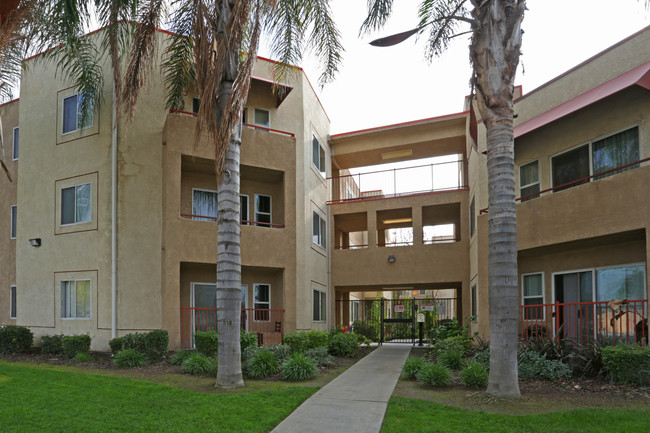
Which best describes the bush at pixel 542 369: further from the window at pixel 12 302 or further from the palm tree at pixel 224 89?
the window at pixel 12 302

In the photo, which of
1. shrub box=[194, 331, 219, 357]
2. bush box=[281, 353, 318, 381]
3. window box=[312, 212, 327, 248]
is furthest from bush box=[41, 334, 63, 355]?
window box=[312, 212, 327, 248]

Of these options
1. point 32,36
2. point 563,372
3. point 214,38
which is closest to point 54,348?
point 32,36

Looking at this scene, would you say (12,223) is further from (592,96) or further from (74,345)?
(592,96)

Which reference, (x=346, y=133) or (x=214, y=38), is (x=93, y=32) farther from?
(x=346, y=133)

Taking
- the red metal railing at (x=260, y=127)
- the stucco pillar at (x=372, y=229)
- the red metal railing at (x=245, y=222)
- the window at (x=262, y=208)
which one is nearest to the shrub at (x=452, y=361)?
the red metal railing at (x=245, y=222)

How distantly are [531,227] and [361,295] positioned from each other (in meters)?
22.8

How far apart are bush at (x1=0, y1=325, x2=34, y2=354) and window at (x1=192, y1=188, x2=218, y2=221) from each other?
6.17 m

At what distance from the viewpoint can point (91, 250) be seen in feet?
51.7

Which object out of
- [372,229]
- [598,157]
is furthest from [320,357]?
[372,229]

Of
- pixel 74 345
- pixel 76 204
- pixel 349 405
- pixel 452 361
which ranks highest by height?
pixel 76 204

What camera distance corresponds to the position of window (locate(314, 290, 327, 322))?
814 inches

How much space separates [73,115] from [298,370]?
11.5 meters

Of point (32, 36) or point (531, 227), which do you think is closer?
point (531, 227)

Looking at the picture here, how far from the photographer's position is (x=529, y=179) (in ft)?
49.9
